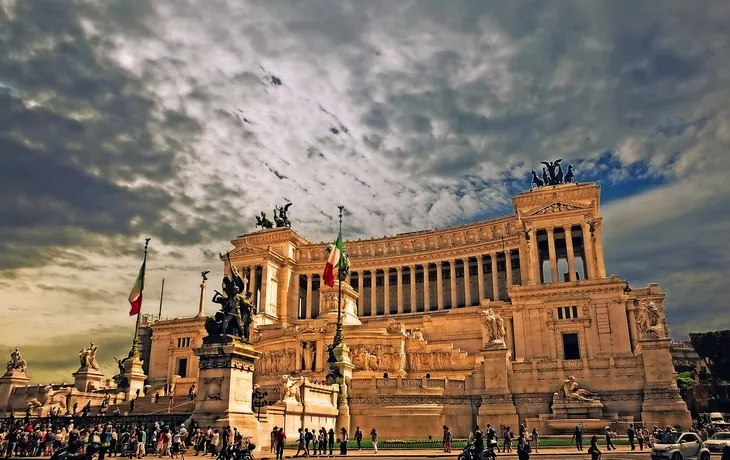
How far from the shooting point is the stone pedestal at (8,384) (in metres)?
48.5

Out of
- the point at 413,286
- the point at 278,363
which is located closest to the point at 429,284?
the point at 413,286

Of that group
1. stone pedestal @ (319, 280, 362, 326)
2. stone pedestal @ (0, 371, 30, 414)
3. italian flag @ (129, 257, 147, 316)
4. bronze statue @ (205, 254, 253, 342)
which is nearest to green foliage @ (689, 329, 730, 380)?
stone pedestal @ (319, 280, 362, 326)

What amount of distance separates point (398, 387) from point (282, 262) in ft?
176

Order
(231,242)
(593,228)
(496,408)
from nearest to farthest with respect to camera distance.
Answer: (496,408)
(593,228)
(231,242)

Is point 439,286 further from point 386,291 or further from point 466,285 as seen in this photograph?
point 386,291

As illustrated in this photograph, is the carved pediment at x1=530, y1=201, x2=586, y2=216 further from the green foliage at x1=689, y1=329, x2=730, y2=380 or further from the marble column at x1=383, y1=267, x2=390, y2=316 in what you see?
the green foliage at x1=689, y1=329, x2=730, y2=380

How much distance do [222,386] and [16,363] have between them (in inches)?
1390

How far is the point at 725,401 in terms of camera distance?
2965 inches

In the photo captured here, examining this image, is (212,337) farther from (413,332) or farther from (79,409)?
(413,332)

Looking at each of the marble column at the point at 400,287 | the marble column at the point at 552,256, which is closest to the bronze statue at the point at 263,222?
the marble column at the point at 400,287

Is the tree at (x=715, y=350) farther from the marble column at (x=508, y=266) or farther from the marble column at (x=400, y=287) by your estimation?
the marble column at (x=400, y=287)

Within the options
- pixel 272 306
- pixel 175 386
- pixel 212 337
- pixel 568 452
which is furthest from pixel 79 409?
pixel 272 306

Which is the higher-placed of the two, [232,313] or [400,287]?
[400,287]

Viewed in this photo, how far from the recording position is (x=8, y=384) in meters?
49.2
